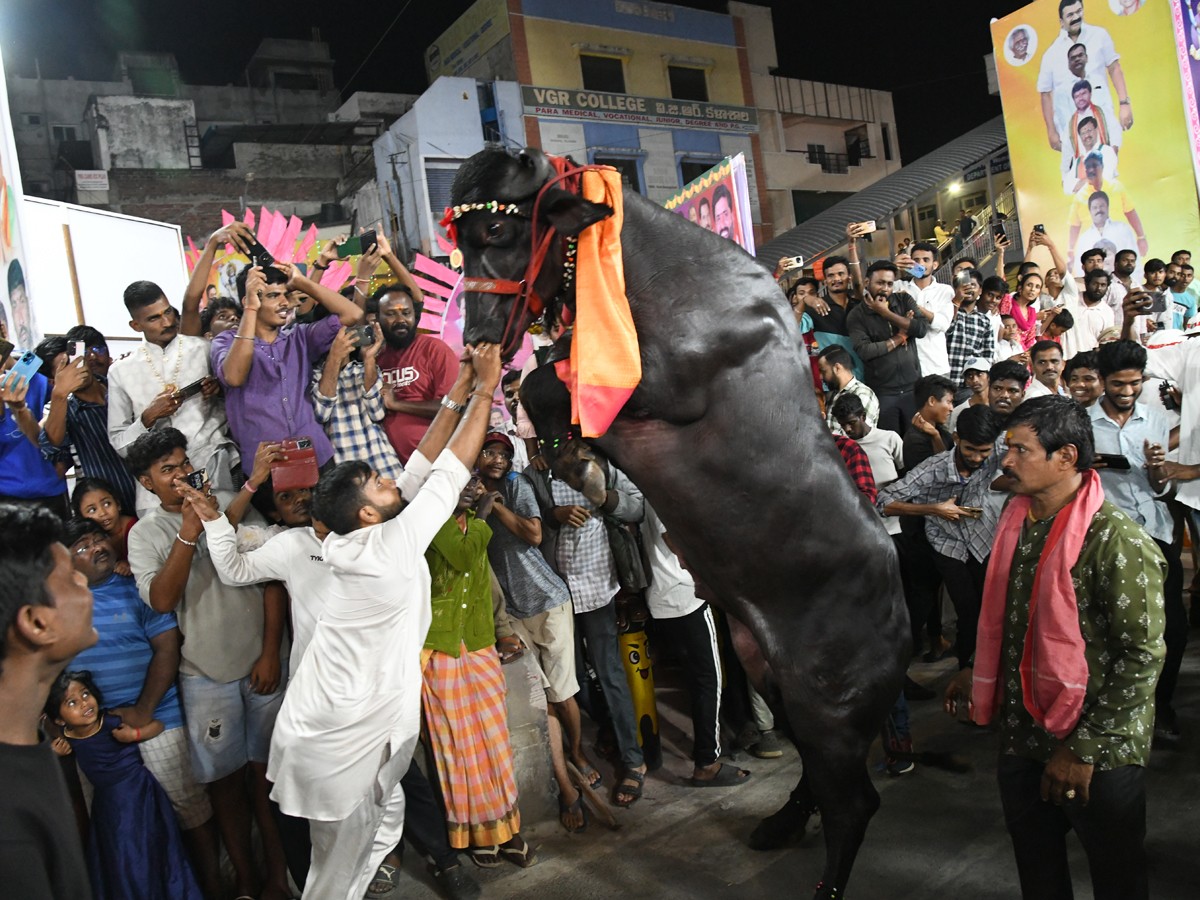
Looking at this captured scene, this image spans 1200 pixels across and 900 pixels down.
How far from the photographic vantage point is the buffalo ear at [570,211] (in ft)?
8.05

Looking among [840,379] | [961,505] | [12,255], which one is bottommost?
[961,505]

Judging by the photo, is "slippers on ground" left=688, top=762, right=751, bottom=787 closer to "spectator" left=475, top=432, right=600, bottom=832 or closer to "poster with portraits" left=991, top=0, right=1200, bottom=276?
"spectator" left=475, top=432, right=600, bottom=832

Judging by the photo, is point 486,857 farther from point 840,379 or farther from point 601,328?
point 840,379

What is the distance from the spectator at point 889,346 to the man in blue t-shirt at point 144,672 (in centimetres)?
514

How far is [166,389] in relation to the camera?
436 centimetres

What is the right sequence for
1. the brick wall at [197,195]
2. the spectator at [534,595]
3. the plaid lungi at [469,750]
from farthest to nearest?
the brick wall at [197,195] < the spectator at [534,595] < the plaid lungi at [469,750]

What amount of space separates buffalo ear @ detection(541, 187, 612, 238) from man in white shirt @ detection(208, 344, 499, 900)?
1.21 m

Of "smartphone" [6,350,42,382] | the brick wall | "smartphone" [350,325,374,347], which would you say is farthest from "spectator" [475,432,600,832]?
the brick wall

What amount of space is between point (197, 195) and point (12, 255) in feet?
59.6

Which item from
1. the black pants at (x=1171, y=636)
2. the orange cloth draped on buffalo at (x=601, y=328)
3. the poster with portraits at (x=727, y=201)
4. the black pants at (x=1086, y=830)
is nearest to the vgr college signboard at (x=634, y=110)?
the poster with portraits at (x=727, y=201)

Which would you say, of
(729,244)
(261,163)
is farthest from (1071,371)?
(261,163)

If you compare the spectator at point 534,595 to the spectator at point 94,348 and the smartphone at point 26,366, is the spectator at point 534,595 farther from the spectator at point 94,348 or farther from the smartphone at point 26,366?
the smartphone at point 26,366

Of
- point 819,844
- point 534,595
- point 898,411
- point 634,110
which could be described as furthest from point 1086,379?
point 634,110

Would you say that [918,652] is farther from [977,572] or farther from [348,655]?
[348,655]
